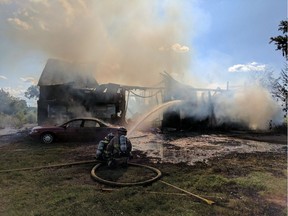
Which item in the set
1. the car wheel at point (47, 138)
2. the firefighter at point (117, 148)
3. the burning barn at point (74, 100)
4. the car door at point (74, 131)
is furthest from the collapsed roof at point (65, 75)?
the firefighter at point (117, 148)

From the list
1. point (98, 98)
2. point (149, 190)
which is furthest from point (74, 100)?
point (149, 190)

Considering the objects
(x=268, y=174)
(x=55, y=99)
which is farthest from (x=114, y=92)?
(x=268, y=174)

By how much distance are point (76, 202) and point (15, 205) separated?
48.2 inches

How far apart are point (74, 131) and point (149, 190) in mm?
8866

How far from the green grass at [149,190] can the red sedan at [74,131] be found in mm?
4022

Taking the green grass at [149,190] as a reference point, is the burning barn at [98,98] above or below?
above

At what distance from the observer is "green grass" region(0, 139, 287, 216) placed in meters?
6.05

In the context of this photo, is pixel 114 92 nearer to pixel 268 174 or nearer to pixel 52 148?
pixel 52 148

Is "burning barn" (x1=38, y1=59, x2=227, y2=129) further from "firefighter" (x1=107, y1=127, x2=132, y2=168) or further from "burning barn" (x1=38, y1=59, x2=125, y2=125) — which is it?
"firefighter" (x1=107, y1=127, x2=132, y2=168)

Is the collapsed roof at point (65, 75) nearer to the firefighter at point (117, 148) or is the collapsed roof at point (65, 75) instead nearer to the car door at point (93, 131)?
the car door at point (93, 131)

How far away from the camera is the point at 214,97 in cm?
2514

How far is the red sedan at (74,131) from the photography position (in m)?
15.1

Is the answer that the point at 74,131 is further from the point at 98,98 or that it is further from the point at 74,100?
the point at 98,98

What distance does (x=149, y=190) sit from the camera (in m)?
7.31
